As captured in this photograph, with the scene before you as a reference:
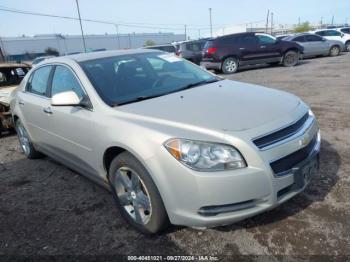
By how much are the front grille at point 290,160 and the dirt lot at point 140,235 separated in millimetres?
644

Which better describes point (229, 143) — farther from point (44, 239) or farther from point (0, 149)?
point (0, 149)

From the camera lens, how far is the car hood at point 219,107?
2.56 meters

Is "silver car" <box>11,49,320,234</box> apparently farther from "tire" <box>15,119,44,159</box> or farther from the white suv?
the white suv

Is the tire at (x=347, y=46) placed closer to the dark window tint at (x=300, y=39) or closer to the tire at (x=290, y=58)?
the dark window tint at (x=300, y=39)

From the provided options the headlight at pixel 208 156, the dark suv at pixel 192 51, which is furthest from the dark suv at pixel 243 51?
the headlight at pixel 208 156

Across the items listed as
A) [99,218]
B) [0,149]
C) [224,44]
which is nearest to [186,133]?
[99,218]

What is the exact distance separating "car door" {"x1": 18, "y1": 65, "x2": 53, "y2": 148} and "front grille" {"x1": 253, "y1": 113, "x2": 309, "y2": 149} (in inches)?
108

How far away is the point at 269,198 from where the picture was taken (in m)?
2.44

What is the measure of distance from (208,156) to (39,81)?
315 cm

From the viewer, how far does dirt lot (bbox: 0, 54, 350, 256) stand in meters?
2.69

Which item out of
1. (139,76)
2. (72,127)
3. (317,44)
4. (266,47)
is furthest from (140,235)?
(317,44)

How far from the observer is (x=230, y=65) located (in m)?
15.1

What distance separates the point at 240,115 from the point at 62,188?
261 centimetres

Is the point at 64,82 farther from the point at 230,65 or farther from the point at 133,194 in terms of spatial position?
the point at 230,65
